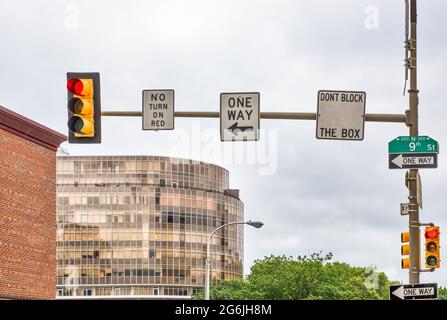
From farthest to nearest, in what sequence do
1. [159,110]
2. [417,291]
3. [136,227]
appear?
1. [136,227]
2. [159,110]
3. [417,291]

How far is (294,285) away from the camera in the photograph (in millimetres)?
84938

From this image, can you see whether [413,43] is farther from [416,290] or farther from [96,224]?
[96,224]

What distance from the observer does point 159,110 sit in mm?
20328

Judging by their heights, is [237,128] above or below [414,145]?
above

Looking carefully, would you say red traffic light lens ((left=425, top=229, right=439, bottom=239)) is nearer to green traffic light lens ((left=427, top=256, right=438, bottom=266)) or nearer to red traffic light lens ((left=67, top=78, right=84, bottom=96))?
green traffic light lens ((left=427, top=256, right=438, bottom=266))

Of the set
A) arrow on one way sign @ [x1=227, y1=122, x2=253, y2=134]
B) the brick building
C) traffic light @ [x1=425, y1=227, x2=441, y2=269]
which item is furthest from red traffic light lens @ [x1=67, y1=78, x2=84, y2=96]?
the brick building

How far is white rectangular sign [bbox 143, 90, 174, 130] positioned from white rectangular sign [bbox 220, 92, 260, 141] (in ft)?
4.02

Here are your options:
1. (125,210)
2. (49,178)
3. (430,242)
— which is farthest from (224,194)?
(430,242)

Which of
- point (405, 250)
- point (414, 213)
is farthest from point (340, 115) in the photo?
point (405, 250)

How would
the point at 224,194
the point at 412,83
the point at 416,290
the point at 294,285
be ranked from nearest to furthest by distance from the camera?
1. the point at 416,290
2. the point at 412,83
3. the point at 294,285
4. the point at 224,194

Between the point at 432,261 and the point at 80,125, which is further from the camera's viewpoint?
the point at 432,261

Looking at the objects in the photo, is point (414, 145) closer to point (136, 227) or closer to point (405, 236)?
point (405, 236)

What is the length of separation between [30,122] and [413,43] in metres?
26.5

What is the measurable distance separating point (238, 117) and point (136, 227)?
5279 inches
